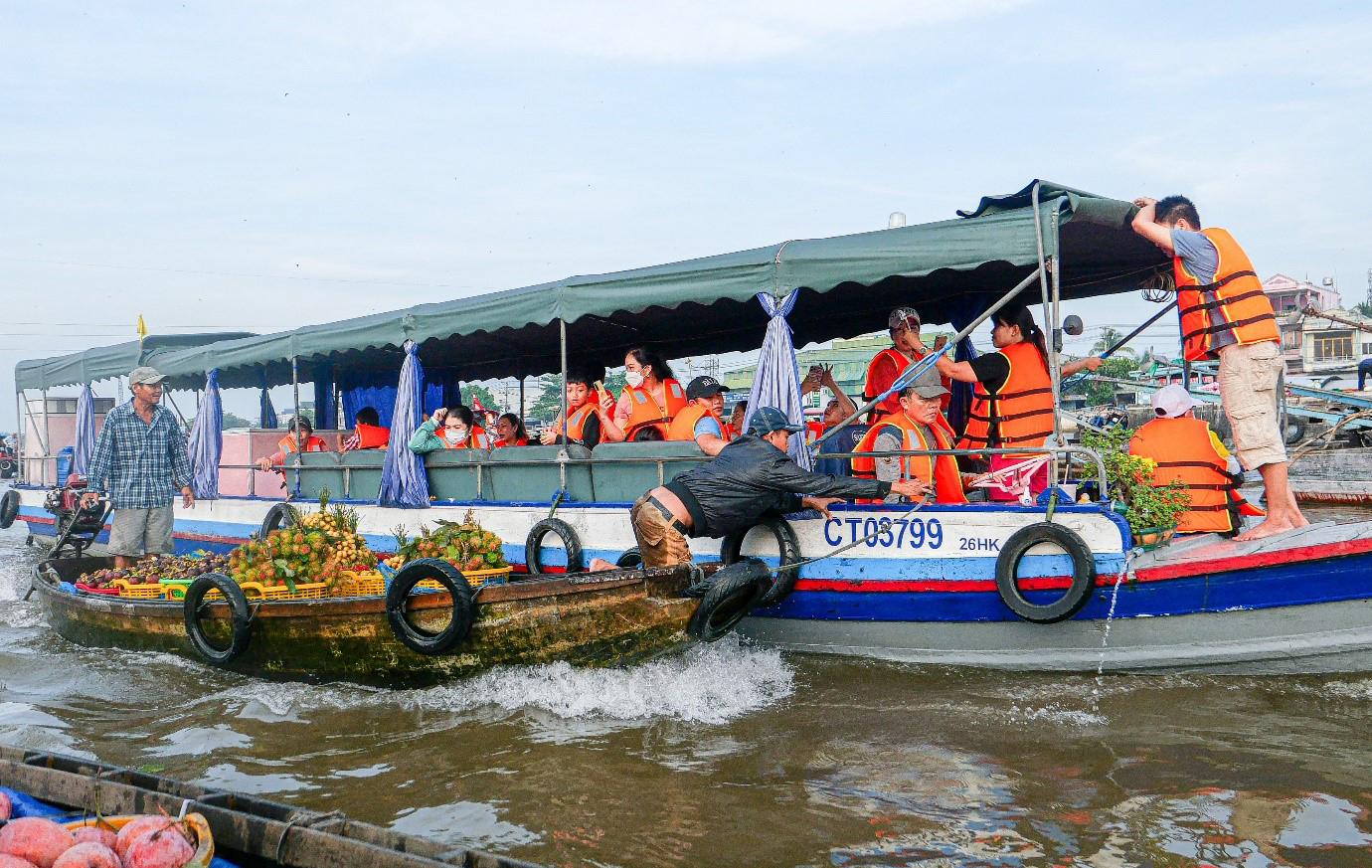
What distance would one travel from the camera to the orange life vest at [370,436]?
39.9 ft

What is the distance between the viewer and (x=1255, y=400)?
617cm

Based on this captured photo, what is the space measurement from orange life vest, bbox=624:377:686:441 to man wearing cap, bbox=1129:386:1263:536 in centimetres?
344

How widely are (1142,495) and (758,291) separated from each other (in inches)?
110

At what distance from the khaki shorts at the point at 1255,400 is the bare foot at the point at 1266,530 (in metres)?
0.37

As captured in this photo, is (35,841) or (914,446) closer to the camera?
(35,841)

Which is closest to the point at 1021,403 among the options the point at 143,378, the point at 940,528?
the point at 940,528

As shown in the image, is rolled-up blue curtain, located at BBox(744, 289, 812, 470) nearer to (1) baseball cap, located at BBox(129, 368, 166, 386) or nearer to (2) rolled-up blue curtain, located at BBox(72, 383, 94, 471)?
(1) baseball cap, located at BBox(129, 368, 166, 386)

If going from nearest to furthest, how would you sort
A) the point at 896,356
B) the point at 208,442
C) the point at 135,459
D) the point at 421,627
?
the point at 421,627 → the point at 896,356 → the point at 135,459 → the point at 208,442

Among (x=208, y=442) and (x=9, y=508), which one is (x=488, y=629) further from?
(x=9, y=508)

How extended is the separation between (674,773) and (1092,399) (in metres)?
54.1

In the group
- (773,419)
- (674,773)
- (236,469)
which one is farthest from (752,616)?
(236,469)

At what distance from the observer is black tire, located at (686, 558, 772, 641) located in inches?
248

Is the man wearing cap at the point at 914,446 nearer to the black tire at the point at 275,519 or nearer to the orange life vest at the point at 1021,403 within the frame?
the orange life vest at the point at 1021,403

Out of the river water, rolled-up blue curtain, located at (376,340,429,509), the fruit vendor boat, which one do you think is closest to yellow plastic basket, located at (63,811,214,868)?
the river water
